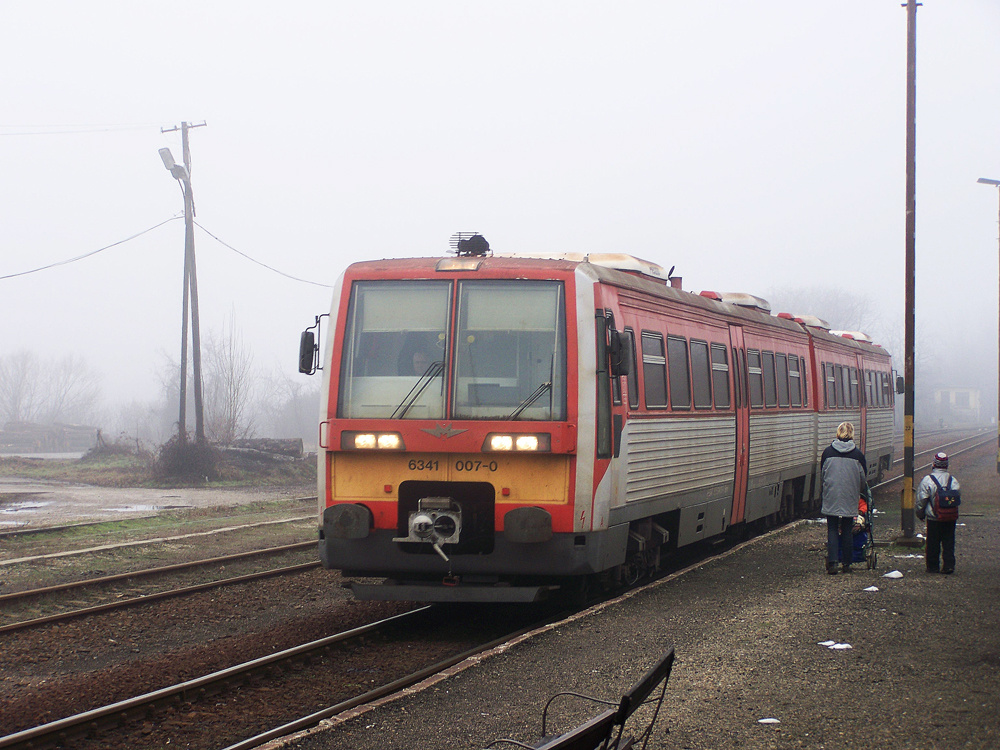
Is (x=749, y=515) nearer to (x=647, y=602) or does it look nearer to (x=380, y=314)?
(x=647, y=602)

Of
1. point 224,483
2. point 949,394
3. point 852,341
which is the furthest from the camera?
point 949,394

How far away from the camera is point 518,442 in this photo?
8.40m

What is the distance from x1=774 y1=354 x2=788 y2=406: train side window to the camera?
15305 millimetres

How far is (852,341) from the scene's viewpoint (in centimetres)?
2162

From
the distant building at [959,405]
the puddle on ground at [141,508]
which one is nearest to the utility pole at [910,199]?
the puddle on ground at [141,508]

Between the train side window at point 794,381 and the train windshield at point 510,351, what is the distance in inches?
324

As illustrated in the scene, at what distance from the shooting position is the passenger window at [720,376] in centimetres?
1238

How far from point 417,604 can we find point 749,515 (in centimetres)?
534

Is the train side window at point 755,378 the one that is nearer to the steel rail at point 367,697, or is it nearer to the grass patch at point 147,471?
the steel rail at point 367,697

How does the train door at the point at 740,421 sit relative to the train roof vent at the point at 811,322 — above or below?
below

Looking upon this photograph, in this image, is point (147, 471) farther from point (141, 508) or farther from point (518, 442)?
point (518, 442)

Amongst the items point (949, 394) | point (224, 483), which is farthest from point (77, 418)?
point (949, 394)

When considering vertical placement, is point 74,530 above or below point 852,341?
below

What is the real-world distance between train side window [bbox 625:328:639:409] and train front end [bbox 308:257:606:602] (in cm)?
116
